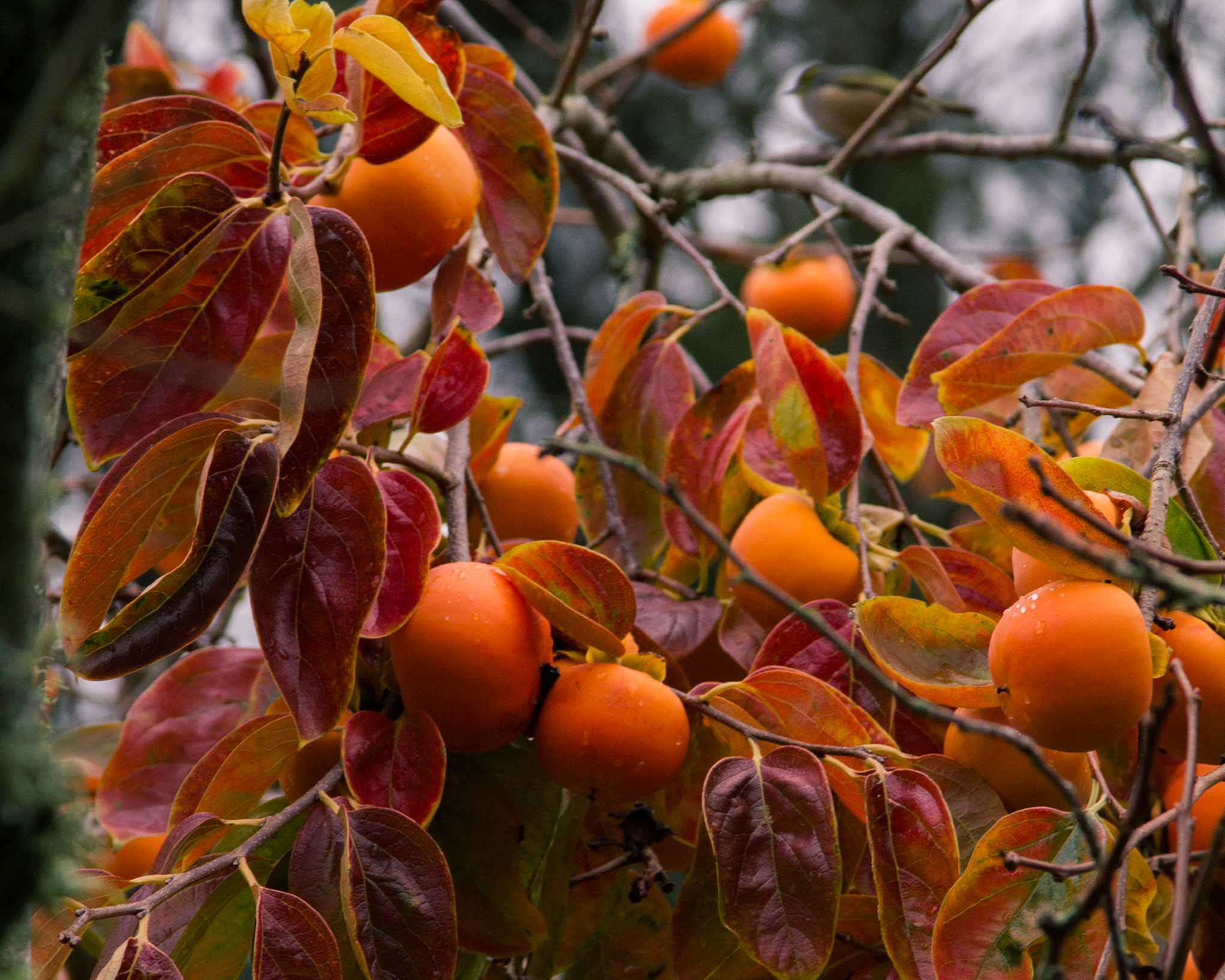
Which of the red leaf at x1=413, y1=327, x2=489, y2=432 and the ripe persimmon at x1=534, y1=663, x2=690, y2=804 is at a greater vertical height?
the red leaf at x1=413, y1=327, x2=489, y2=432

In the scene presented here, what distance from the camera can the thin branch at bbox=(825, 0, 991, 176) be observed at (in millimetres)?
1068

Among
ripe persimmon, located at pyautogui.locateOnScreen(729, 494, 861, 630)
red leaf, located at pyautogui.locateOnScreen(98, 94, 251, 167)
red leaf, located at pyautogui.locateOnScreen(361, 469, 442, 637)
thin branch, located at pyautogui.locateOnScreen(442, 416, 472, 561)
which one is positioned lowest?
ripe persimmon, located at pyautogui.locateOnScreen(729, 494, 861, 630)

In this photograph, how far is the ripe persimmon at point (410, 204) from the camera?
0.70 meters

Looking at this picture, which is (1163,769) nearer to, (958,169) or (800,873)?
(800,873)

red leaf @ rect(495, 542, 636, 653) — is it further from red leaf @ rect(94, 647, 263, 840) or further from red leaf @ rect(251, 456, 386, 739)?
red leaf @ rect(94, 647, 263, 840)

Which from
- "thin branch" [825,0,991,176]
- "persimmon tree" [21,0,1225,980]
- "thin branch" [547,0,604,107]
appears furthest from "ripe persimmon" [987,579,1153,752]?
"thin branch" [547,0,604,107]

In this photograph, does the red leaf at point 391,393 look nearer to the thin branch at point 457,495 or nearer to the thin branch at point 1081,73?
the thin branch at point 457,495

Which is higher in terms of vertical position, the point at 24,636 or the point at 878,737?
the point at 24,636

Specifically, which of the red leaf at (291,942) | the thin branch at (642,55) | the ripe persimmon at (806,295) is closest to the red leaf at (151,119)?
the red leaf at (291,942)

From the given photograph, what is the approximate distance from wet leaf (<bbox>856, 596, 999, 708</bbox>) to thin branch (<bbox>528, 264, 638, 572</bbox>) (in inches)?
11.1

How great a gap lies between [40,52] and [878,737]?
0.54 m

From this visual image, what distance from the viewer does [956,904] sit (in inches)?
22.6

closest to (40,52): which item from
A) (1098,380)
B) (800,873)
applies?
(800,873)

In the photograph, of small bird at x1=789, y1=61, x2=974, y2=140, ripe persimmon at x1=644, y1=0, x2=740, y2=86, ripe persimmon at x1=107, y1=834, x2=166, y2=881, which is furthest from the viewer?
ripe persimmon at x1=644, y1=0, x2=740, y2=86
